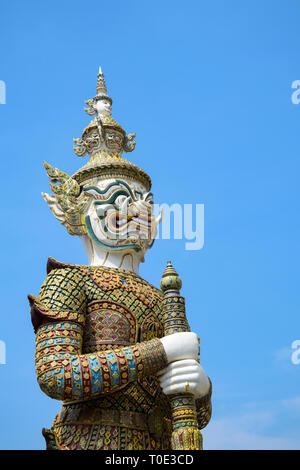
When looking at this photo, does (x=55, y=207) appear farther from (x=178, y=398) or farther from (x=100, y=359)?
(x=178, y=398)

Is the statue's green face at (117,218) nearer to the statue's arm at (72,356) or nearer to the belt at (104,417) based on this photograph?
the statue's arm at (72,356)

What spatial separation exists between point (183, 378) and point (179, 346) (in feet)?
0.93

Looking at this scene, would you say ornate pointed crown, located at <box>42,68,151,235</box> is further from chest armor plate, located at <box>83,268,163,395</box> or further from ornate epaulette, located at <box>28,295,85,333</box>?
ornate epaulette, located at <box>28,295,85,333</box>

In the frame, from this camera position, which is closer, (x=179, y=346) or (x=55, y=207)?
(x=179, y=346)

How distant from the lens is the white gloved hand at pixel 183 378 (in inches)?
212

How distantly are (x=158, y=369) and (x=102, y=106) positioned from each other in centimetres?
370

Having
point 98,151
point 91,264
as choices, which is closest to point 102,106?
point 98,151

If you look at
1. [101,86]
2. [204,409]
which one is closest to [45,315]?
[204,409]

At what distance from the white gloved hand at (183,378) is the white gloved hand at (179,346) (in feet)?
0.18

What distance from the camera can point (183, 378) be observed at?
5.41 metres

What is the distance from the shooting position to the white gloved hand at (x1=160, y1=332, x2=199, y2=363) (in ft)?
17.9

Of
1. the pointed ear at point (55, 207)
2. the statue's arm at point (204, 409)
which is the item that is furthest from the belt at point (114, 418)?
the pointed ear at point (55, 207)

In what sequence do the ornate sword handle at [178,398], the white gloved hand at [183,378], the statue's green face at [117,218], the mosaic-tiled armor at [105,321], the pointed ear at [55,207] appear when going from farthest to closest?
the pointed ear at [55,207] → the statue's green face at [117,218] → the white gloved hand at [183,378] → the mosaic-tiled armor at [105,321] → the ornate sword handle at [178,398]
